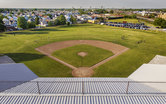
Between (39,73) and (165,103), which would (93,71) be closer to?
(39,73)

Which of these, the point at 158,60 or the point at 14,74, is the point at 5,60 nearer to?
the point at 14,74

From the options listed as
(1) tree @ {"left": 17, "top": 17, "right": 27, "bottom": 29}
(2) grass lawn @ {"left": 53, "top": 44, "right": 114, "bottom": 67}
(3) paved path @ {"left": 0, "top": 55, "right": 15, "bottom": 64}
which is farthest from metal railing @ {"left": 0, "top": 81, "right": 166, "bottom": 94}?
(1) tree @ {"left": 17, "top": 17, "right": 27, "bottom": 29}

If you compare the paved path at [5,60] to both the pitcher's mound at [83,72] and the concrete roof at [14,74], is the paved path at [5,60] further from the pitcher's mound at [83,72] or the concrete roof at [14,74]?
the pitcher's mound at [83,72]

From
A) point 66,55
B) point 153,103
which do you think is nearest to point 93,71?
point 66,55

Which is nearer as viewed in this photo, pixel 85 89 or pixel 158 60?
pixel 85 89

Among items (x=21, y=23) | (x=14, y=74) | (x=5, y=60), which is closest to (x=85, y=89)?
(x=14, y=74)

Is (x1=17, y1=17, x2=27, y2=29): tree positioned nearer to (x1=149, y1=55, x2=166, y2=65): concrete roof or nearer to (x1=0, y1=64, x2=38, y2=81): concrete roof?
(x1=0, y1=64, x2=38, y2=81): concrete roof
